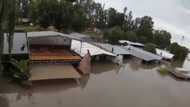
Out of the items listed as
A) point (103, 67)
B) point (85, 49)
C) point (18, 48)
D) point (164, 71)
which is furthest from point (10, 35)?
point (164, 71)

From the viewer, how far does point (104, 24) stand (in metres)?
47.8

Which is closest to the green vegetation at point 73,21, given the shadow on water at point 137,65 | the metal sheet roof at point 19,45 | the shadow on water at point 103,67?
the metal sheet roof at point 19,45

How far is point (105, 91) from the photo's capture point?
16.0 m

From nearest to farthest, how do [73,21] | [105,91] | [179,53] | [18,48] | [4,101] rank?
[4,101] < [105,91] < [18,48] < [73,21] < [179,53]

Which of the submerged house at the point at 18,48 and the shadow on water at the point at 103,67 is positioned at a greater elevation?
the submerged house at the point at 18,48

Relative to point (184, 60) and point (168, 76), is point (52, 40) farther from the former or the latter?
point (184, 60)

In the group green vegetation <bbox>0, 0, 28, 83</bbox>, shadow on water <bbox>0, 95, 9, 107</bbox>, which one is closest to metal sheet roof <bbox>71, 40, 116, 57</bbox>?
green vegetation <bbox>0, 0, 28, 83</bbox>

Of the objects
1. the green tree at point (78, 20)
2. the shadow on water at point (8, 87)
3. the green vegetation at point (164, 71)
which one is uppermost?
the green tree at point (78, 20)

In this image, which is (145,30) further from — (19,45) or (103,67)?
(19,45)

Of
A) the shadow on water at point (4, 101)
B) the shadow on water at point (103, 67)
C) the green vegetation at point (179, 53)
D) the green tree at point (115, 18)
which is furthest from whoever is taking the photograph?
the green tree at point (115, 18)

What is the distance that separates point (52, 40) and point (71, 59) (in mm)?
3652

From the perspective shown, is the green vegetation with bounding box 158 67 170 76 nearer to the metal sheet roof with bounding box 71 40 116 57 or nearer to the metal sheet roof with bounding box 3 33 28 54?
the metal sheet roof with bounding box 71 40 116 57

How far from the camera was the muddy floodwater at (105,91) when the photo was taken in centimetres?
1319

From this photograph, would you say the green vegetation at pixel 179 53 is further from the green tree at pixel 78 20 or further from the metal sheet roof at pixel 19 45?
the metal sheet roof at pixel 19 45
